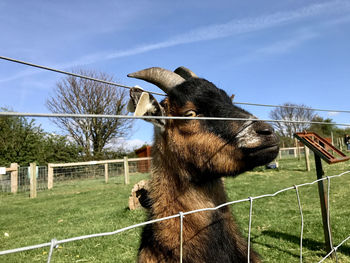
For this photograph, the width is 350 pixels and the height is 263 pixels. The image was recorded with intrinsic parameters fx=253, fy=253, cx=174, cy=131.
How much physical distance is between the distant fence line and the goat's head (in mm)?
14864

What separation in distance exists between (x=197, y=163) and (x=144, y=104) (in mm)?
744

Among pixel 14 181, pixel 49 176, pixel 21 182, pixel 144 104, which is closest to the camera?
pixel 144 104

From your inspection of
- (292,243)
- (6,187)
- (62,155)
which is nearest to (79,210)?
(292,243)

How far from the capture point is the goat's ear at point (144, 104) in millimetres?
2116

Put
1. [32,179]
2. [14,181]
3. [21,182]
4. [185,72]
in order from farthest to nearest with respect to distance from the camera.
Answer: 1. [21,182]
2. [14,181]
3. [32,179]
4. [185,72]

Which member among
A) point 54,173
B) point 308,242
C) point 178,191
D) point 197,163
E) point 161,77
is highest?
point 161,77

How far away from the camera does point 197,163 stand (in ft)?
7.83

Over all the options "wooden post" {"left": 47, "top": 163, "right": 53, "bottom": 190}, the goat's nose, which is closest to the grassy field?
the goat's nose

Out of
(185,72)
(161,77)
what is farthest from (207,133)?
(185,72)

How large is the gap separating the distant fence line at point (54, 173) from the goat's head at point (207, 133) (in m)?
14.9

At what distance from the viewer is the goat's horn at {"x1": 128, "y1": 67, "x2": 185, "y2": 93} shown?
2.77 m

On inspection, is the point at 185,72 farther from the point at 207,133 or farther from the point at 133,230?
the point at 133,230

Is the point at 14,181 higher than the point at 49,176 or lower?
lower

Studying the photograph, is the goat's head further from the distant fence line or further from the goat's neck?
the distant fence line
